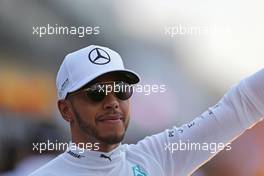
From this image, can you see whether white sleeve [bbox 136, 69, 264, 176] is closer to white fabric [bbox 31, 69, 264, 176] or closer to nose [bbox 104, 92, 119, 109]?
white fabric [bbox 31, 69, 264, 176]

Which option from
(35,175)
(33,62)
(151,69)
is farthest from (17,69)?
(35,175)

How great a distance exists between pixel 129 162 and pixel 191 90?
444 millimetres

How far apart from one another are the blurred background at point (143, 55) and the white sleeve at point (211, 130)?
25cm

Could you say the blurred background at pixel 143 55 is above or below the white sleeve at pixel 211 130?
above

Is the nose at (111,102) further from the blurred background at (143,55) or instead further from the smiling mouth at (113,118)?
the blurred background at (143,55)

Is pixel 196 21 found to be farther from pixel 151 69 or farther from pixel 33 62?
pixel 33 62

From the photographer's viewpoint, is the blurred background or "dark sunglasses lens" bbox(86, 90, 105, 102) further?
the blurred background

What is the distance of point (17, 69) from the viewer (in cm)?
150

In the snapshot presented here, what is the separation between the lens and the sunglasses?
1.06 metres

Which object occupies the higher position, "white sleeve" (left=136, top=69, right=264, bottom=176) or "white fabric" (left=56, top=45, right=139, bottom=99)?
"white fabric" (left=56, top=45, right=139, bottom=99)

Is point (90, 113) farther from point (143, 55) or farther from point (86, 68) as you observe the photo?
point (143, 55)

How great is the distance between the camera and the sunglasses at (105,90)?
41.7 inches

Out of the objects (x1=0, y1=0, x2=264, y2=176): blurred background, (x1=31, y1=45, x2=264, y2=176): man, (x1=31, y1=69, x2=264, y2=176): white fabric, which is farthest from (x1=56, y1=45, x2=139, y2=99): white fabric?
(x1=0, y1=0, x2=264, y2=176): blurred background

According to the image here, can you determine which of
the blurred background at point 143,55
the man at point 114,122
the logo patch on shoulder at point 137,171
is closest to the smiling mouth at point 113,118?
the man at point 114,122
